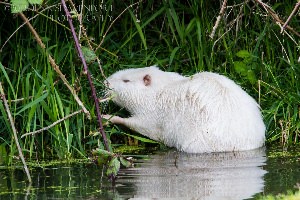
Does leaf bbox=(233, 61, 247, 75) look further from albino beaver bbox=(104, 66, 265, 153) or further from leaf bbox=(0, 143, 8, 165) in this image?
→ leaf bbox=(0, 143, 8, 165)

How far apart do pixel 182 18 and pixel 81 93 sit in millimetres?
1900

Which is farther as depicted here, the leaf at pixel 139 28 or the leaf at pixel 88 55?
the leaf at pixel 139 28

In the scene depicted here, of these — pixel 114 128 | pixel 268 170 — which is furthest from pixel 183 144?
pixel 268 170

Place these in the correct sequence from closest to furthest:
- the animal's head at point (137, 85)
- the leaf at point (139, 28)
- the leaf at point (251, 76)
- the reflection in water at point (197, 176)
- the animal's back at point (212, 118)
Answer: the reflection in water at point (197, 176)
the animal's back at point (212, 118)
the animal's head at point (137, 85)
the leaf at point (251, 76)
the leaf at point (139, 28)

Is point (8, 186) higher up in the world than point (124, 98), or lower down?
lower down

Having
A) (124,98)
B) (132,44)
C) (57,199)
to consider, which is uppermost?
(132,44)

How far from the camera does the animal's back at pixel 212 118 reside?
24.6ft

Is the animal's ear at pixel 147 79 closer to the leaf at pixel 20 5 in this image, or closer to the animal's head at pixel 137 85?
the animal's head at pixel 137 85

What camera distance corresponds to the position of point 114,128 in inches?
324

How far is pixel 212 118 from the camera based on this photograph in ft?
24.7

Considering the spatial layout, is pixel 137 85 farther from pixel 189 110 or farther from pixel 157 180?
pixel 157 180

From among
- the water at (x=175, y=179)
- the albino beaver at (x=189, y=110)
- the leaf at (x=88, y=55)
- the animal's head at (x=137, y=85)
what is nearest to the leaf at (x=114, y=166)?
the water at (x=175, y=179)

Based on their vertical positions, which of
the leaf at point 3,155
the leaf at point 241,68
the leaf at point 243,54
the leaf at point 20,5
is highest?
the leaf at point 20,5

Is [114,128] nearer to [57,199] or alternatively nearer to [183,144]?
[183,144]
